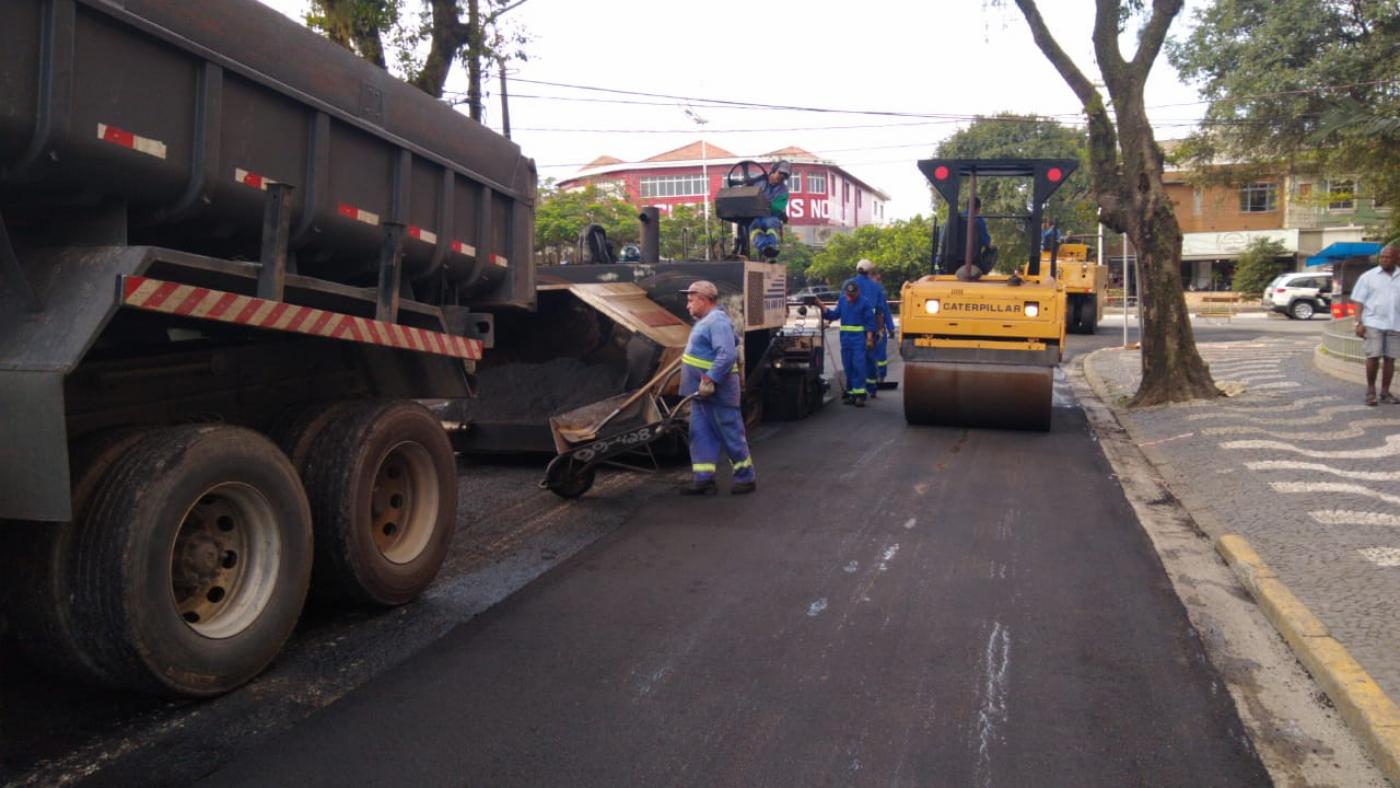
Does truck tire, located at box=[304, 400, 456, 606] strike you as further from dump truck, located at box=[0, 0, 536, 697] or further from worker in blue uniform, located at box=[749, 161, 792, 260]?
worker in blue uniform, located at box=[749, 161, 792, 260]

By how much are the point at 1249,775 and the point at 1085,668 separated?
980 mm

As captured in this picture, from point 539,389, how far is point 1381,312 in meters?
7.94

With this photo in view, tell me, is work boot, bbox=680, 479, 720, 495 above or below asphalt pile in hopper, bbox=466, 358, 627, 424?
below

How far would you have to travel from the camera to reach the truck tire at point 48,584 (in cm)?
376

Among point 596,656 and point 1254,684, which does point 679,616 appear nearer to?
point 596,656

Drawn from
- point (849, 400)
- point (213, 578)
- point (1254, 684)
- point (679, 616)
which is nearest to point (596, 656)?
point (679, 616)

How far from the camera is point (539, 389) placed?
29.7 ft

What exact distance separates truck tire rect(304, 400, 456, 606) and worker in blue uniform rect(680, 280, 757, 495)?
103 inches

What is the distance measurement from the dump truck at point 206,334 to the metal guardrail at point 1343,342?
11788mm

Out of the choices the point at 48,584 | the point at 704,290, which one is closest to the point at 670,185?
the point at 704,290

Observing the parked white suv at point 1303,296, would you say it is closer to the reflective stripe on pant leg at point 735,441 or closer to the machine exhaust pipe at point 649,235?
the machine exhaust pipe at point 649,235

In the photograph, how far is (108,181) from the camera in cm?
385

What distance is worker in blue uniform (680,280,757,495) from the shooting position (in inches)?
317

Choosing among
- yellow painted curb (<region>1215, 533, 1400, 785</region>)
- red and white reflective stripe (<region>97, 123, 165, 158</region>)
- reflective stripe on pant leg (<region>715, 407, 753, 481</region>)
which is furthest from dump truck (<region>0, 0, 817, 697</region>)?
yellow painted curb (<region>1215, 533, 1400, 785</region>)
